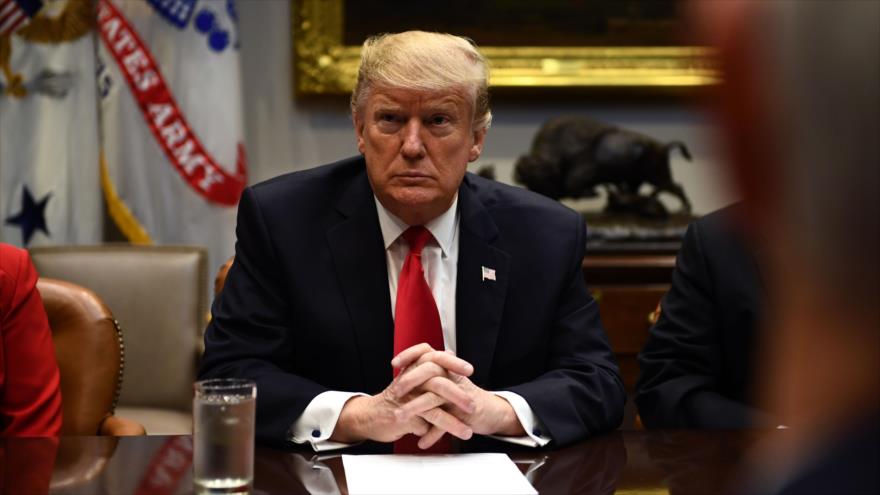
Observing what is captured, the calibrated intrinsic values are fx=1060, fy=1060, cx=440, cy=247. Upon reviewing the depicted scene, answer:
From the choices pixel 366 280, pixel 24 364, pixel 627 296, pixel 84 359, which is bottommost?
pixel 627 296

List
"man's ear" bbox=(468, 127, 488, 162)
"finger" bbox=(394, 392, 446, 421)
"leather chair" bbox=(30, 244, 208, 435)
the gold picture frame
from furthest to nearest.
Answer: the gold picture frame
"leather chair" bbox=(30, 244, 208, 435)
"man's ear" bbox=(468, 127, 488, 162)
"finger" bbox=(394, 392, 446, 421)

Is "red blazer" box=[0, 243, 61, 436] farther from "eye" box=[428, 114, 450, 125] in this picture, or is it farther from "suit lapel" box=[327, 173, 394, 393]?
"eye" box=[428, 114, 450, 125]

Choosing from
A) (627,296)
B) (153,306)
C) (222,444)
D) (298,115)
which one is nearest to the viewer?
(222,444)

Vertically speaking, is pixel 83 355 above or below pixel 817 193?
below

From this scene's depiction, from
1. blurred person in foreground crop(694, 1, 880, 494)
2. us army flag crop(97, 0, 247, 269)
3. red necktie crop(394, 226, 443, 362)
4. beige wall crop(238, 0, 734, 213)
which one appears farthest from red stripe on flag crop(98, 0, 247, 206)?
blurred person in foreground crop(694, 1, 880, 494)

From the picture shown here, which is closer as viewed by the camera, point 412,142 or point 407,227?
point 412,142

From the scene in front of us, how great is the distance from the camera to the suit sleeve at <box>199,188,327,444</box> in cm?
207

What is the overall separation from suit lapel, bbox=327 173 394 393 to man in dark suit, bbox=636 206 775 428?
0.62m

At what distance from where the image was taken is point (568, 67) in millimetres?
4980

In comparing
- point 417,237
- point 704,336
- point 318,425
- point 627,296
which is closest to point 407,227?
point 417,237

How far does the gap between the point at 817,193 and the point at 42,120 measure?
4343 millimetres

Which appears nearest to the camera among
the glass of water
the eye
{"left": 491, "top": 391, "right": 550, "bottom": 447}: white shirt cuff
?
the glass of water

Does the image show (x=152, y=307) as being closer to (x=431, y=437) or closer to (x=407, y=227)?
(x=407, y=227)

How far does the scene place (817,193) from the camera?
Result: 65 centimetres
